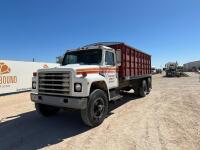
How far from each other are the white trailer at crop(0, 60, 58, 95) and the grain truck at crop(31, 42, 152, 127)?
850cm

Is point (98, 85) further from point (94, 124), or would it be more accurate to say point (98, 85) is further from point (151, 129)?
point (151, 129)

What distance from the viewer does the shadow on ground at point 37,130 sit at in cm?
493

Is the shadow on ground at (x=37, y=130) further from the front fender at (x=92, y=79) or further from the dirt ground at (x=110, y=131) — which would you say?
the front fender at (x=92, y=79)

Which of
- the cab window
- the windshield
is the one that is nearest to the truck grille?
the windshield

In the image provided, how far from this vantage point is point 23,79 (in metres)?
16.2

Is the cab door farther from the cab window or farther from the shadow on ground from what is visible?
the shadow on ground

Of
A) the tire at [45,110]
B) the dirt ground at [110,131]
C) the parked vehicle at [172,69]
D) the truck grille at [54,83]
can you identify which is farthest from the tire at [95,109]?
the parked vehicle at [172,69]

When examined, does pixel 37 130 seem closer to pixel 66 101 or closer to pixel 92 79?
pixel 66 101

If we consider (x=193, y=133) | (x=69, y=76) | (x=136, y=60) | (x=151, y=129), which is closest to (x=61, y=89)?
(x=69, y=76)

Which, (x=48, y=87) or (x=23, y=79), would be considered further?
(x=23, y=79)

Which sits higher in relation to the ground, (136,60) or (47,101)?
(136,60)

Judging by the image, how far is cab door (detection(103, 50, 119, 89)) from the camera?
280 inches

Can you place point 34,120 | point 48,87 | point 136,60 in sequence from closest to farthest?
point 48,87 < point 34,120 < point 136,60

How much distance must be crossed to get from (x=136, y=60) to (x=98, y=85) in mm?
4619
